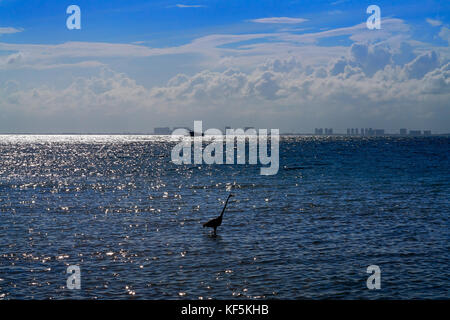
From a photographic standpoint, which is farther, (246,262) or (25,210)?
(25,210)

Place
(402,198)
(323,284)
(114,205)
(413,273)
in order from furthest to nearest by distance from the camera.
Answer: (402,198) → (114,205) → (413,273) → (323,284)

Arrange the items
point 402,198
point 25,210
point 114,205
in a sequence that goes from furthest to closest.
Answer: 1. point 402,198
2. point 114,205
3. point 25,210

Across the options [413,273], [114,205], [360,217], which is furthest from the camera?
[114,205]

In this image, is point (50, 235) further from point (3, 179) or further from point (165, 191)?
point (3, 179)

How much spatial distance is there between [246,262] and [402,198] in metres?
30.4

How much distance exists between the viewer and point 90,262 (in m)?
25.9
